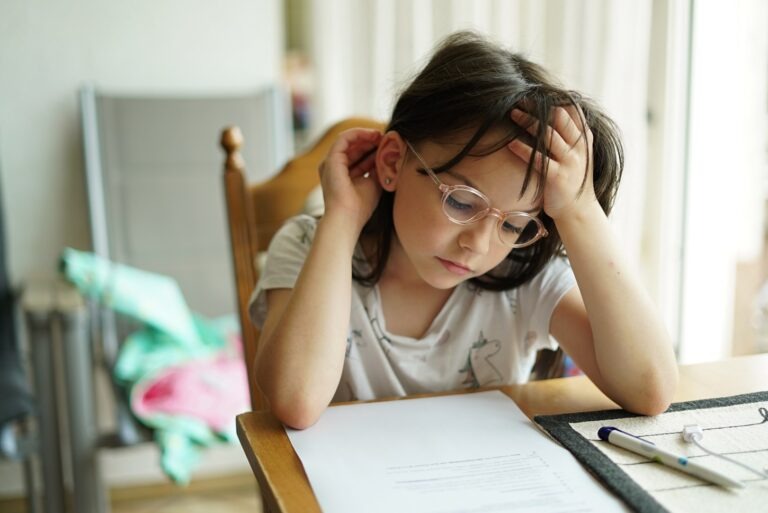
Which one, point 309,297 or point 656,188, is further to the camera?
point 656,188

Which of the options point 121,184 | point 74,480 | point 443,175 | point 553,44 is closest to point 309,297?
point 443,175

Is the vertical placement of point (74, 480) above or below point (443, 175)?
below

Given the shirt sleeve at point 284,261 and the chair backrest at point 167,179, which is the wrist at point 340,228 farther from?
the chair backrest at point 167,179

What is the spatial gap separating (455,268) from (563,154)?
174mm

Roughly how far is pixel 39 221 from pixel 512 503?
1.73 m

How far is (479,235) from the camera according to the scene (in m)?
0.84

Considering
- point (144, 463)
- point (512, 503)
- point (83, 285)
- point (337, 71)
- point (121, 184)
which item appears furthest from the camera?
point (337, 71)

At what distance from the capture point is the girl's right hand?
0.94 metres

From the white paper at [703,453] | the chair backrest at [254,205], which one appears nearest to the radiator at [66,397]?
the chair backrest at [254,205]

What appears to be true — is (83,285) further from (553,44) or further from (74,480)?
(553,44)

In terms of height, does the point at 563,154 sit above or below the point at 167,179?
above

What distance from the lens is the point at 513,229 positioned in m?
0.86

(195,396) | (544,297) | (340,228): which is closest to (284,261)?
(340,228)

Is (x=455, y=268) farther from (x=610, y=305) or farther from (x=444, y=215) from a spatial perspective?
(x=610, y=305)
